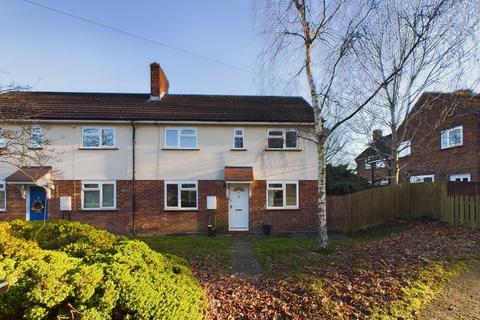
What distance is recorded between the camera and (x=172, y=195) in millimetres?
17375

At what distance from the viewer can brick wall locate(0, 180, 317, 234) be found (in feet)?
55.3

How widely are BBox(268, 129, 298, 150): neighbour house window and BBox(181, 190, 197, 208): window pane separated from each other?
4.06 metres

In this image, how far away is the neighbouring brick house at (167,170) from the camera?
666 inches

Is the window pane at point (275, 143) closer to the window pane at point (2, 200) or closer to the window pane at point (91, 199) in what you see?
the window pane at point (91, 199)

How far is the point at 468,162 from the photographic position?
20281mm

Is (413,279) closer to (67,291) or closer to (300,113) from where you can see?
(67,291)

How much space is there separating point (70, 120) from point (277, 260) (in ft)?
38.6

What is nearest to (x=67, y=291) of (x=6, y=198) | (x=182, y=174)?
(x=182, y=174)

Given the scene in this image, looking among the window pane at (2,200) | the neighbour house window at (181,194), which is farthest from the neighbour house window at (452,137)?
the window pane at (2,200)

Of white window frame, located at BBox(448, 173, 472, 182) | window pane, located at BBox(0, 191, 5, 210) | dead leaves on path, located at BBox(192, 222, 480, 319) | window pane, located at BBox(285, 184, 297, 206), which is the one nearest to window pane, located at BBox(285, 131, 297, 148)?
window pane, located at BBox(285, 184, 297, 206)

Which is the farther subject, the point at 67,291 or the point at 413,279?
the point at 413,279

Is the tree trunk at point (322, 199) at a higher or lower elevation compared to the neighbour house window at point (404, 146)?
lower

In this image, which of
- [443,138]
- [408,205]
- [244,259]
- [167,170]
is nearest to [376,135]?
[443,138]

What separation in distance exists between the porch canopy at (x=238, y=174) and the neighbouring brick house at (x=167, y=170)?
0.14 ft
